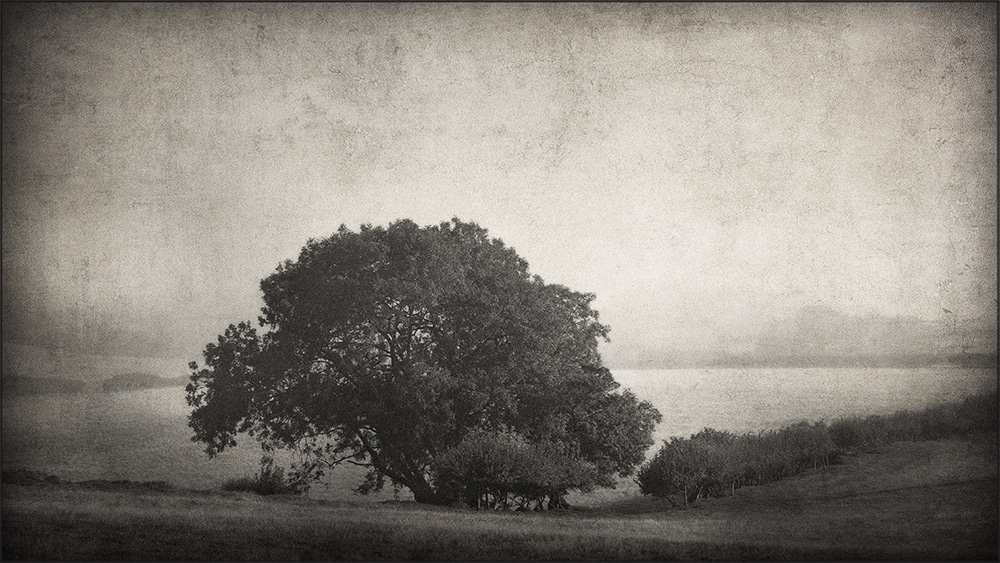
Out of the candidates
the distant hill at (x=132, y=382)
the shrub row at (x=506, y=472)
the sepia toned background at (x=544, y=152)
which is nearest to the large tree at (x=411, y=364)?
the shrub row at (x=506, y=472)

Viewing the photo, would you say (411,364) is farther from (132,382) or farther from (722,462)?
(722,462)

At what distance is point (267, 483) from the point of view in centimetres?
1476

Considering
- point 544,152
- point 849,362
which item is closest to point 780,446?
point 849,362

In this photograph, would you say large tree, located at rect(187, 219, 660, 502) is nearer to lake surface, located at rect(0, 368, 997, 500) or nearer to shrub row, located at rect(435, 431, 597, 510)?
shrub row, located at rect(435, 431, 597, 510)

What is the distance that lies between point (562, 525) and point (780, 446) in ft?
14.7

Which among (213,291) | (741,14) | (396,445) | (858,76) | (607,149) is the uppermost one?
(741,14)

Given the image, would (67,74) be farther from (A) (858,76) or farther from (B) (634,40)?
(A) (858,76)

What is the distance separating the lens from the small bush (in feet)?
48.3

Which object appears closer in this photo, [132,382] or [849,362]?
[849,362]

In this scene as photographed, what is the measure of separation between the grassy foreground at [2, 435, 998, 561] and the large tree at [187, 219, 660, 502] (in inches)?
51.8

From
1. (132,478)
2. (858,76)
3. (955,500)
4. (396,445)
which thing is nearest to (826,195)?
(858,76)

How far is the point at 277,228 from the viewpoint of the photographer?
14062mm

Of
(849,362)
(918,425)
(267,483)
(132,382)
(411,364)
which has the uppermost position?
(411,364)

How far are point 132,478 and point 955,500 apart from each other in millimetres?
14411
